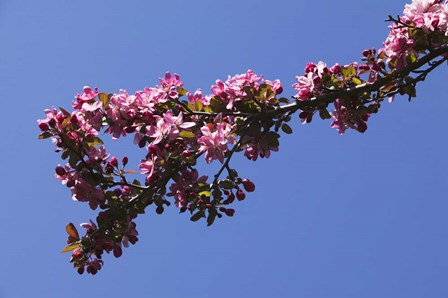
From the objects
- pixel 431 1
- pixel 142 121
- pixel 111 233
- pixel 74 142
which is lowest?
pixel 111 233

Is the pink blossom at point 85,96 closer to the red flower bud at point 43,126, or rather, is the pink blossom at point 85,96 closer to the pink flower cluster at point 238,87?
the red flower bud at point 43,126

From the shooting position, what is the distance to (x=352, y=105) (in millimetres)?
3873

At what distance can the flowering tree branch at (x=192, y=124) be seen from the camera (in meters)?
3.52

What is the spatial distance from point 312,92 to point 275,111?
287mm

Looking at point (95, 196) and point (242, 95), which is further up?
point (242, 95)

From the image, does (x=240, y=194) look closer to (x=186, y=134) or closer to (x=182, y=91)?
(x=186, y=134)

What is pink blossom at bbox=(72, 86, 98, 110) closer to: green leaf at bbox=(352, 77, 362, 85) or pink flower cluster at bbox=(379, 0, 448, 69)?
green leaf at bbox=(352, 77, 362, 85)

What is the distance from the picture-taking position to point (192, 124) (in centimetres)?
354

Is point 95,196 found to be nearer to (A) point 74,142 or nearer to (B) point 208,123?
(A) point 74,142

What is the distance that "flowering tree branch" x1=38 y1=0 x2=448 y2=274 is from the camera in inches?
139

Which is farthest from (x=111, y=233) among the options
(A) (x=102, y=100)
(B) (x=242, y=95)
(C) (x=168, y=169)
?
(B) (x=242, y=95)

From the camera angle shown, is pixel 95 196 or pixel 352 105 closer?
pixel 95 196

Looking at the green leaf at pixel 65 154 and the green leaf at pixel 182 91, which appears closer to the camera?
the green leaf at pixel 65 154

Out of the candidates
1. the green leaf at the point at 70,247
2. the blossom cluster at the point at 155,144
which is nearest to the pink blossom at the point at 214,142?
the blossom cluster at the point at 155,144
